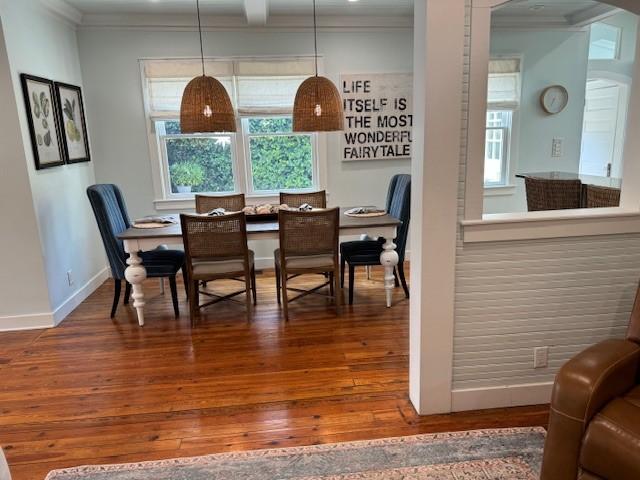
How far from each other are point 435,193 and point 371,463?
126 cm

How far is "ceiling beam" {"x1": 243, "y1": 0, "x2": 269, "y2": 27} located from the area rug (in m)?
3.49

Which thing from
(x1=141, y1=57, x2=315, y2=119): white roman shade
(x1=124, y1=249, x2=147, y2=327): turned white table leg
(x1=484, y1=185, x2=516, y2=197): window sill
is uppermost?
(x1=141, y1=57, x2=315, y2=119): white roman shade

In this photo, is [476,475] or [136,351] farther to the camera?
[136,351]

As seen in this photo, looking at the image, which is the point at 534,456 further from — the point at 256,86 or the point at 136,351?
the point at 256,86

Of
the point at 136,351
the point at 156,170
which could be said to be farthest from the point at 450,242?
the point at 156,170

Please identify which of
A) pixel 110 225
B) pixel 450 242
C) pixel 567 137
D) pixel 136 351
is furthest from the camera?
pixel 567 137

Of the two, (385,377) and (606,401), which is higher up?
(606,401)

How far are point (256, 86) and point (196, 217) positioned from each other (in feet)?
6.84

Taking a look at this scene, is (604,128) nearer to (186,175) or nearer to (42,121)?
(186,175)

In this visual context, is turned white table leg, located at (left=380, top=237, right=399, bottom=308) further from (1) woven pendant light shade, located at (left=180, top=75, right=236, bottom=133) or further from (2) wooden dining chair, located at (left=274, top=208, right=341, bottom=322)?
(1) woven pendant light shade, located at (left=180, top=75, right=236, bottom=133)

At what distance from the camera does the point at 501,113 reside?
5.06m

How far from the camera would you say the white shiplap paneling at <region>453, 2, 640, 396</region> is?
2.17 m

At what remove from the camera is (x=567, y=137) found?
5102 millimetres

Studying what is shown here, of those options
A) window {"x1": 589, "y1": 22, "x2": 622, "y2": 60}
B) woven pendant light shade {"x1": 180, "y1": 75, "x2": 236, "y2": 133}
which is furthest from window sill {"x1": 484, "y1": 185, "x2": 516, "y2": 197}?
woven pendant light shade {"x1": 180, "y1": 75, "x2": 236, "y2": 133}
